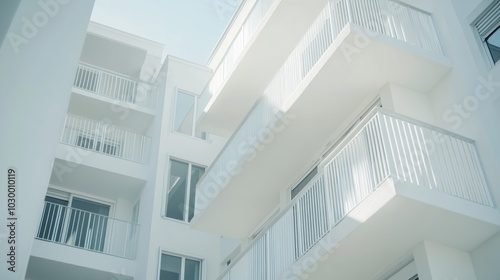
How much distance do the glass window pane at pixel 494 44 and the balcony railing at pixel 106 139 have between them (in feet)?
42.6

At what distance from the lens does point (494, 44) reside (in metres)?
11.2

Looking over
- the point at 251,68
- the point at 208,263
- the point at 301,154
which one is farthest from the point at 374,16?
the point at 208,263

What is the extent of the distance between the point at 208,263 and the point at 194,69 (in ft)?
26.4

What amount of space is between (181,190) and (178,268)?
9.28 ft

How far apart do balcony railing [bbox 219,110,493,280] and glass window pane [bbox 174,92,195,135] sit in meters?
10.5

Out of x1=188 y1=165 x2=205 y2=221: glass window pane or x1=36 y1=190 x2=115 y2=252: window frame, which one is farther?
x1=188 y1=165 x2=205 y2=221: glass window pane

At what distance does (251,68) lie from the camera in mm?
16859

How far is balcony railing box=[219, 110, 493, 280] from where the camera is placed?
384 inches

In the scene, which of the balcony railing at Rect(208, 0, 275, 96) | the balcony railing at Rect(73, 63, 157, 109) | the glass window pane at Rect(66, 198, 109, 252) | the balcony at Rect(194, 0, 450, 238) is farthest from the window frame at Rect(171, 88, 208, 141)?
the balcony at Rect(194, 0, 450, 238)

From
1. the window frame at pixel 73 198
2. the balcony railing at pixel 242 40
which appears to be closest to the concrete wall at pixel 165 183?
the window frame at pixel 73 198

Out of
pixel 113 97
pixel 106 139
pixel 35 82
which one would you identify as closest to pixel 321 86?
pixel 35 82

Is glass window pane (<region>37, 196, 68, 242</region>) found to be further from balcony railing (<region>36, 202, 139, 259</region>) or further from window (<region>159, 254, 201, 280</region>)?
window (<region>159, 254, 201, 280</region>)

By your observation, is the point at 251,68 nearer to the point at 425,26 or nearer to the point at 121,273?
the point at 425,26

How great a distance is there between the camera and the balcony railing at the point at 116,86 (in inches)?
902
